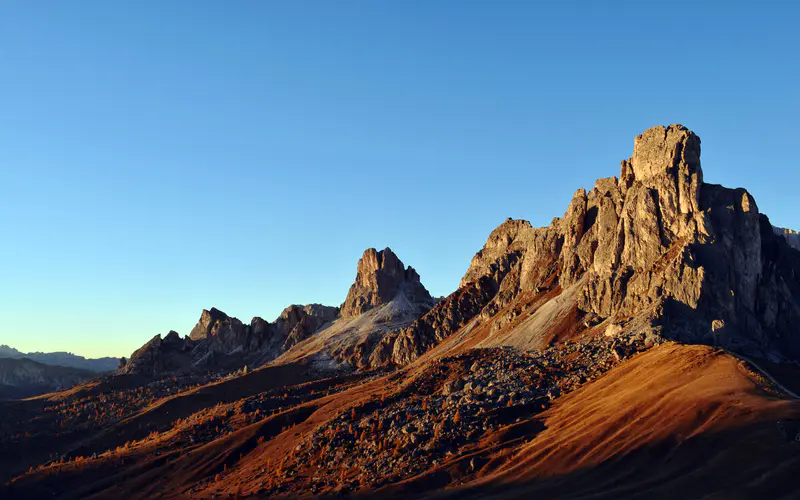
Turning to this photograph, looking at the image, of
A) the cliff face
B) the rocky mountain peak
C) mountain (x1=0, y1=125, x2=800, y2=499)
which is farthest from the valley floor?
the rocky mountain peak

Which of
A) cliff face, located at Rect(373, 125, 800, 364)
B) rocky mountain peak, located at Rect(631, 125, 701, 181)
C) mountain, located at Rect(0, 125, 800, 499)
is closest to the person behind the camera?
mountain, located at Rect(0, 125, 800, 499)

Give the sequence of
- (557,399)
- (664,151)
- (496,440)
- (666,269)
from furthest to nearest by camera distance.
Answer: (664,151)
(666,269)
(557,399)
(496,440)

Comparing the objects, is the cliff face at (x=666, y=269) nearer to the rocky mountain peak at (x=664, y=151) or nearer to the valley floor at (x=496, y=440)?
the rocky mountain peak at (x=664, y=151)

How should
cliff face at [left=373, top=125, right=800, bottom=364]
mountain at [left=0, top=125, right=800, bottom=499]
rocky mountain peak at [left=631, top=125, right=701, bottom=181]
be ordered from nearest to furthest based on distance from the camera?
mountain at [left=0, top=125, right=800, bottom=499]
cliff face at [left=373, top=125, right=800, bottom=364]
rocky mountain peak at [left=631, top=125, right=701, bottom=181]

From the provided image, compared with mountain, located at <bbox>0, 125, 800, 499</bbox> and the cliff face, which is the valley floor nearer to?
mountain, located at <bbox>0, 125, 800, 499</bbox>

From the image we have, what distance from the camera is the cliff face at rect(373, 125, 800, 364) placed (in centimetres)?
10819

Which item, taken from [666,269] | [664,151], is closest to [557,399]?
[666,269]

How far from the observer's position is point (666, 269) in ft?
→ 370

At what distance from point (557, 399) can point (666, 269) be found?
115 feet

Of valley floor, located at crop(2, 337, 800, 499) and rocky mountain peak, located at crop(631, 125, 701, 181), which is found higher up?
rocky mountain peak, located at crop(631, 125, 701, 181)

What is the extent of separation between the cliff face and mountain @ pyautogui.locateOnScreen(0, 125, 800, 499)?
→ 33cm

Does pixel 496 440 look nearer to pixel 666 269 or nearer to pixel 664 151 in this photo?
pixel 666 269

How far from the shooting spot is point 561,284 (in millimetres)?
142500

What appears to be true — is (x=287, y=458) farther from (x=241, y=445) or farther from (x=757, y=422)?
(x=757, y=422)
